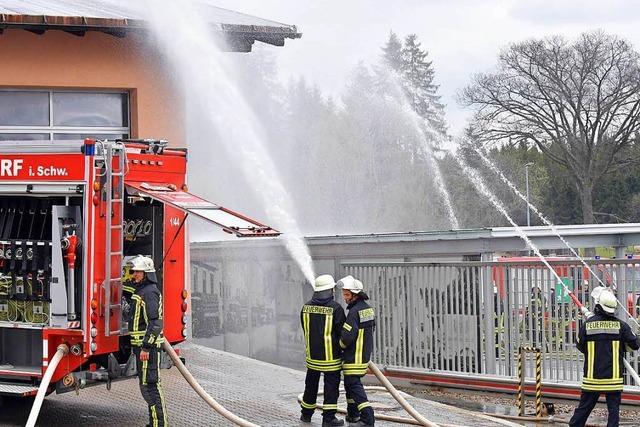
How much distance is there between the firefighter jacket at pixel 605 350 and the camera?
33.6 ft

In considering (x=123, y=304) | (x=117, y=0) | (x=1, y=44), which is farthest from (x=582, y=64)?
(x=123, y=304)

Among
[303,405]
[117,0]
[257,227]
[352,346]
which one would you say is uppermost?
[117,0]

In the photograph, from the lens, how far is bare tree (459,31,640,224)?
1937 inches

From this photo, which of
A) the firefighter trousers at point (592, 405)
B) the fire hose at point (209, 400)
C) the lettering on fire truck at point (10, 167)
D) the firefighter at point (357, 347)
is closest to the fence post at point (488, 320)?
the firefighter trousers at point (592, 405)

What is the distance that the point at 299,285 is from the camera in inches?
654

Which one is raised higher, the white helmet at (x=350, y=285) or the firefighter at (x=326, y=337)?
the white helmet at (x=350, y=285)

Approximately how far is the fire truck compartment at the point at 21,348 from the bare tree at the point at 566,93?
130ft

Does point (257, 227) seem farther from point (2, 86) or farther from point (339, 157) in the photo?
point (339, 157)

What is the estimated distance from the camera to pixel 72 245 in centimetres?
953

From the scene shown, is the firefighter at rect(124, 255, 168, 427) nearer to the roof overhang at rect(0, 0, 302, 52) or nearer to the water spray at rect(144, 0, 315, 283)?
the water spray at rect(144, 0, 315, 283)

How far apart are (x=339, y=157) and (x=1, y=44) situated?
21.2m

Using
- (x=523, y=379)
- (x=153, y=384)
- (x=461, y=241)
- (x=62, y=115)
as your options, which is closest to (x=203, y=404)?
(x=153, y=384)

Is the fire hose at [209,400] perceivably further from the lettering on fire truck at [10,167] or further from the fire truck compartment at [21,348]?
the lettering on fire truck at [10,167]

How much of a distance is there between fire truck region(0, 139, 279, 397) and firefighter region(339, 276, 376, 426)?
1211mm
